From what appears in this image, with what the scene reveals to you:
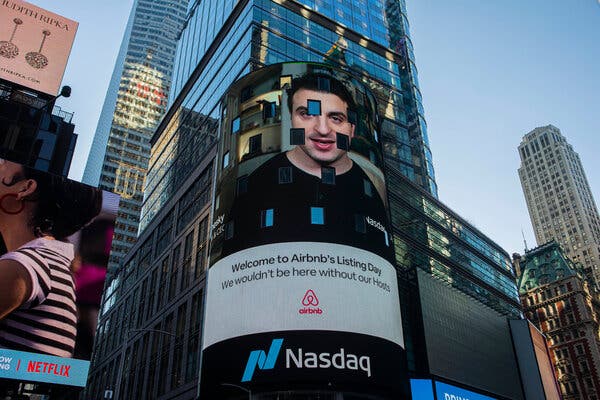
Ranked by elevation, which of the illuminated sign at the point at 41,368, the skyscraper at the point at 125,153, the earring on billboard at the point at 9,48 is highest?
the skyscraper at the point at 125,153

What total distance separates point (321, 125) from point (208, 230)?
20.7 metres

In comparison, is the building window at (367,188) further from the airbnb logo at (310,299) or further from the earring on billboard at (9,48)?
the earring on billboard at (9,48)

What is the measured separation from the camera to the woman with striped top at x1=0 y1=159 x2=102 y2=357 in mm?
35625

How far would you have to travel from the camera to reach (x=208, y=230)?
57.9 meters

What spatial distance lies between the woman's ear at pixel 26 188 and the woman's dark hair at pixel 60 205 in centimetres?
26

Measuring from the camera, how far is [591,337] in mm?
119312

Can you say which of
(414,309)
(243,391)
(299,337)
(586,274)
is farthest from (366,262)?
(586,274)

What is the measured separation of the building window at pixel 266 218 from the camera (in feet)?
130

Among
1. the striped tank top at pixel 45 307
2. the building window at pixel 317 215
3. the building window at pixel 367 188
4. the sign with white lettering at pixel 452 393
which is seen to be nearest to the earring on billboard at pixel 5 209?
the striped tank top at pixel 45 307

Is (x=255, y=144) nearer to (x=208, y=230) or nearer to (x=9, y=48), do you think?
(x=208, y=230)

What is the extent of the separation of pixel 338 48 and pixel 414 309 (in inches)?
1587

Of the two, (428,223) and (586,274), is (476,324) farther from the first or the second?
(586,274)

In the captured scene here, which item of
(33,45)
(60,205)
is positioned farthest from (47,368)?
(33,45)

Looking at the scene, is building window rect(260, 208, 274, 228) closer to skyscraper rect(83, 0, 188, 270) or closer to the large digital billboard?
the large digital billboard
